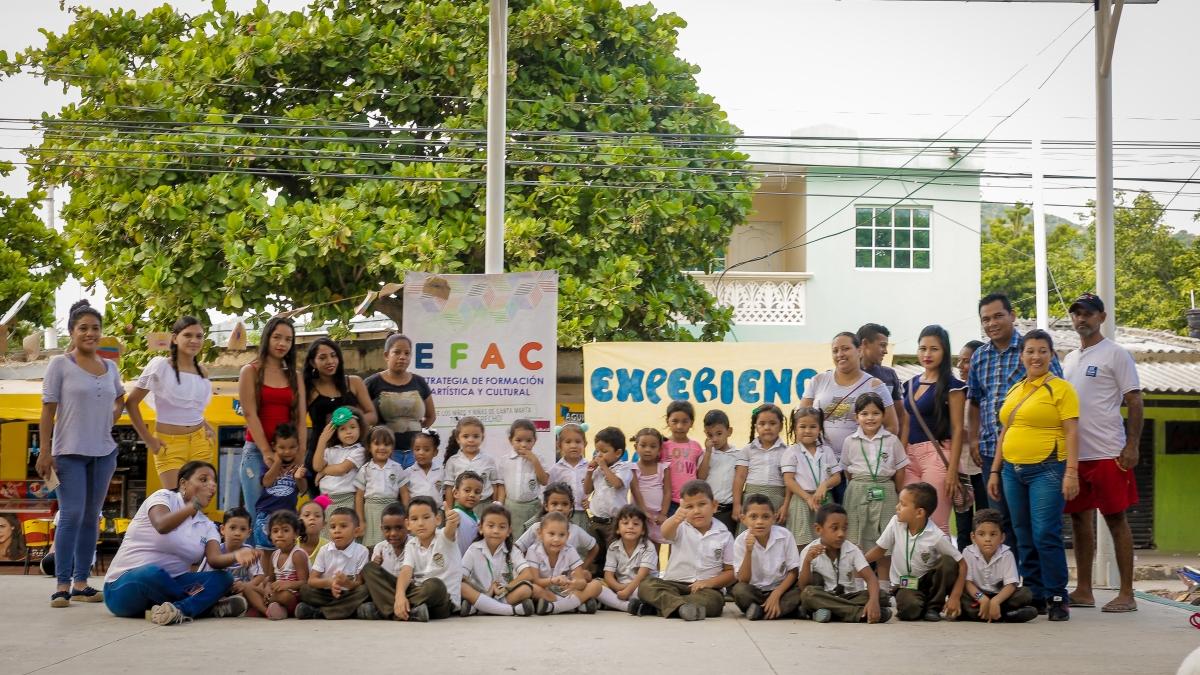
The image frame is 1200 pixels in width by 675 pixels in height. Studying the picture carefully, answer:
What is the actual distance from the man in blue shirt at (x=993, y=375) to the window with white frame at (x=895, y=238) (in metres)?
15.1

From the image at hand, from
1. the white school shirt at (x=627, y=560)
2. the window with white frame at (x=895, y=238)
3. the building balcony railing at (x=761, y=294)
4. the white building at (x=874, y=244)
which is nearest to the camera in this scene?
the white school shirt at (x=627, y=560)

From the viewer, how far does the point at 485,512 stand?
308 inches

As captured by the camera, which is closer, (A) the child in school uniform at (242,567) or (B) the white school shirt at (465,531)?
(A) the child in school uniform at (242,567)

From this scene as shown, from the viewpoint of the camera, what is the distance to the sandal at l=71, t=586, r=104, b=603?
7.75m

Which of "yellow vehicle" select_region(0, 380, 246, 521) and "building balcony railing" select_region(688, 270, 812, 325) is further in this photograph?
"building balcony railing" select_region(688, 270, 812, 325)

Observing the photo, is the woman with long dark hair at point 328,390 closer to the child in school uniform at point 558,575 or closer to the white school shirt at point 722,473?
the child in school uniform at point 558,575

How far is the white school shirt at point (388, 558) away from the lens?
7.54 m

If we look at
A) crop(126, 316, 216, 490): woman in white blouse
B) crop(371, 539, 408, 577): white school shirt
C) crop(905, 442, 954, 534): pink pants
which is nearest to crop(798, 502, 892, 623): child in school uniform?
crop(905, 442, 954, 534): pink pants

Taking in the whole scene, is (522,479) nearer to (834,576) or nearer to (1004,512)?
(834,576)

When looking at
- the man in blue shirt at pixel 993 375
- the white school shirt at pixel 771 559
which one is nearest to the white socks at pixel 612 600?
the white school shirt at pixel 771 559

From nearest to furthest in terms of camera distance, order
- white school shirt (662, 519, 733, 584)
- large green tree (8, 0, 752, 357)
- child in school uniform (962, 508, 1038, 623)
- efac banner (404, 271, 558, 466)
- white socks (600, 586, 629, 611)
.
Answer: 1. child in school uniform (962, 508, 1038, 623)
2. white school shirt (662, 519, 733, 584)
3. white socks (600, 586, 629, 611)
4. efac banner (404, 271, 558, 466)
5. large green tree (8, 0, 752, 357)

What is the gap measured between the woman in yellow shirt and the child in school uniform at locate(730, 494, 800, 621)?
1381mm

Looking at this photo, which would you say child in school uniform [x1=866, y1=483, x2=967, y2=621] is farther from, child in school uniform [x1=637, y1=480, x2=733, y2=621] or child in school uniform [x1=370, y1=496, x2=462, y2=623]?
child in school uniform [x1=370, y1=496, x2=462, y2=623]

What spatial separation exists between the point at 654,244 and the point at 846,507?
7946mm
